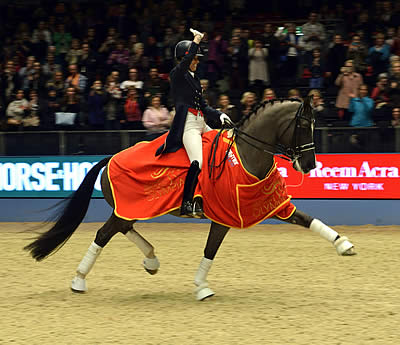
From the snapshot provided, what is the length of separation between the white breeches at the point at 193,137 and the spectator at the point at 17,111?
680cm

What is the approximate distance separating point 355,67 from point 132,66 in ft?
14.7

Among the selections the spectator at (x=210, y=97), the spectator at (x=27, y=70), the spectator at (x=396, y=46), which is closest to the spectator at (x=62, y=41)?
the spectator at (x=27, y=70)

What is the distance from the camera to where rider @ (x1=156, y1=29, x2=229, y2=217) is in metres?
6.61

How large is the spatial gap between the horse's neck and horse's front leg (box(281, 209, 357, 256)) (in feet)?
1.74

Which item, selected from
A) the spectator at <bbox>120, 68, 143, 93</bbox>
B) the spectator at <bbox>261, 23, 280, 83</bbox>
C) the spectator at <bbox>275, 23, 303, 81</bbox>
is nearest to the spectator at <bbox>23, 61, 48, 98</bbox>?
the spectator at <bbox>120, 68, 143, 93</bbox>

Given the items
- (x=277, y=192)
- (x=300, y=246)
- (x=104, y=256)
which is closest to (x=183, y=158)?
(x=277, y=192)

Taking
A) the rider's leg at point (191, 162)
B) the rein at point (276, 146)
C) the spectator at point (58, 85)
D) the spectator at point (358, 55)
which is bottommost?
the spectator at point (58, 85)

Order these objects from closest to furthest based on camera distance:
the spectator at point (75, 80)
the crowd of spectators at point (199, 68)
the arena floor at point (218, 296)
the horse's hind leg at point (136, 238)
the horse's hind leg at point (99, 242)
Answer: the arena floor at point (218, 296), the horse's hind leg at point (99, 242), the horse's hind leg at point (136, 238), the crowd of spectators at point (199, 68), the spectator at point (75, 80)

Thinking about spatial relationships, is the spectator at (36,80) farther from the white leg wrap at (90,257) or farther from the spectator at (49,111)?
the white leg wrap at (90,257)

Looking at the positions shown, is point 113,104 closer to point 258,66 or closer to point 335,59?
point 258,66

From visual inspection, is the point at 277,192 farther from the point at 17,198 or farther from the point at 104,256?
the point at 17,198

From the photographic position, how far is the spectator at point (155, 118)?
11.6 m

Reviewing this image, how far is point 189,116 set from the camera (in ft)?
22.5

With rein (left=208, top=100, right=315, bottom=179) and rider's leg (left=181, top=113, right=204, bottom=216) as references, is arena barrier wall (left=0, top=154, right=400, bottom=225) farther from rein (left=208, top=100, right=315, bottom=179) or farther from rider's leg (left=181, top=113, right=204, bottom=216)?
rein (left=208, top=100, right=315, bottom=179)
